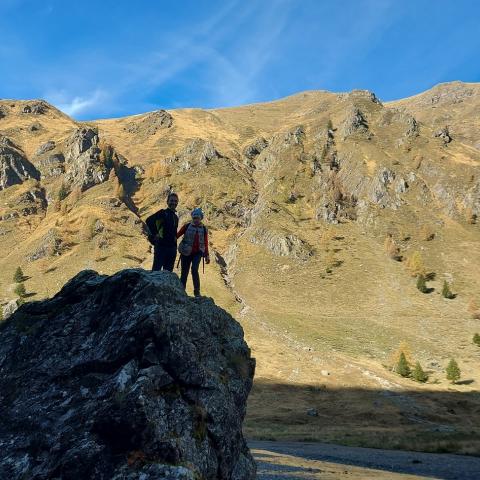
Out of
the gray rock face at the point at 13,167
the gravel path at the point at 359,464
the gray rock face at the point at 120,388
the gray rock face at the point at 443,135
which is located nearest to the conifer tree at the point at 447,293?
the gravel path at the point at 359,464

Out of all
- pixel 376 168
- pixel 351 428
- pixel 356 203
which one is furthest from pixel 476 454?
pixel 376 168

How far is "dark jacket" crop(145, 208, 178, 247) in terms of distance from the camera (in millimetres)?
17062

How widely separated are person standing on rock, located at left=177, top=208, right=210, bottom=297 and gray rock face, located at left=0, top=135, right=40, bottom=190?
7177 inches

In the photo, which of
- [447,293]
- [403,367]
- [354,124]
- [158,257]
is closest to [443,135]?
[354,124]

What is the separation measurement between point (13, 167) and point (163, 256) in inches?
7413

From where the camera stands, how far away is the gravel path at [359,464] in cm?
2167

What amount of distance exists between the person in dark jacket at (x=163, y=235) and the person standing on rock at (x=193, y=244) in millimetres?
849

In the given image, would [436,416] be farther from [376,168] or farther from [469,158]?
[469,158]

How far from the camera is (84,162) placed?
590 ft

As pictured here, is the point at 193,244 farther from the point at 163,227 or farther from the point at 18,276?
the point at 18,276

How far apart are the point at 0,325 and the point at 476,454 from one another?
3180 cm

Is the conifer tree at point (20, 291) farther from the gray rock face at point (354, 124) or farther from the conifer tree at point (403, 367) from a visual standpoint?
the gray rock face at point (354, 124)

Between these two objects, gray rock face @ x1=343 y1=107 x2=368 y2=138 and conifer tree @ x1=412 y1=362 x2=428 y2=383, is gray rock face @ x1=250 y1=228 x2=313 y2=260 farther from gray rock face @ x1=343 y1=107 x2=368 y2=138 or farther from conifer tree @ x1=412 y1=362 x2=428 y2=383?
gray rock face @ x1=343 y1=107 x2=368 y2=138

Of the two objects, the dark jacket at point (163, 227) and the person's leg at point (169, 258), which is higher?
the dark jacket at point (163, 227)
